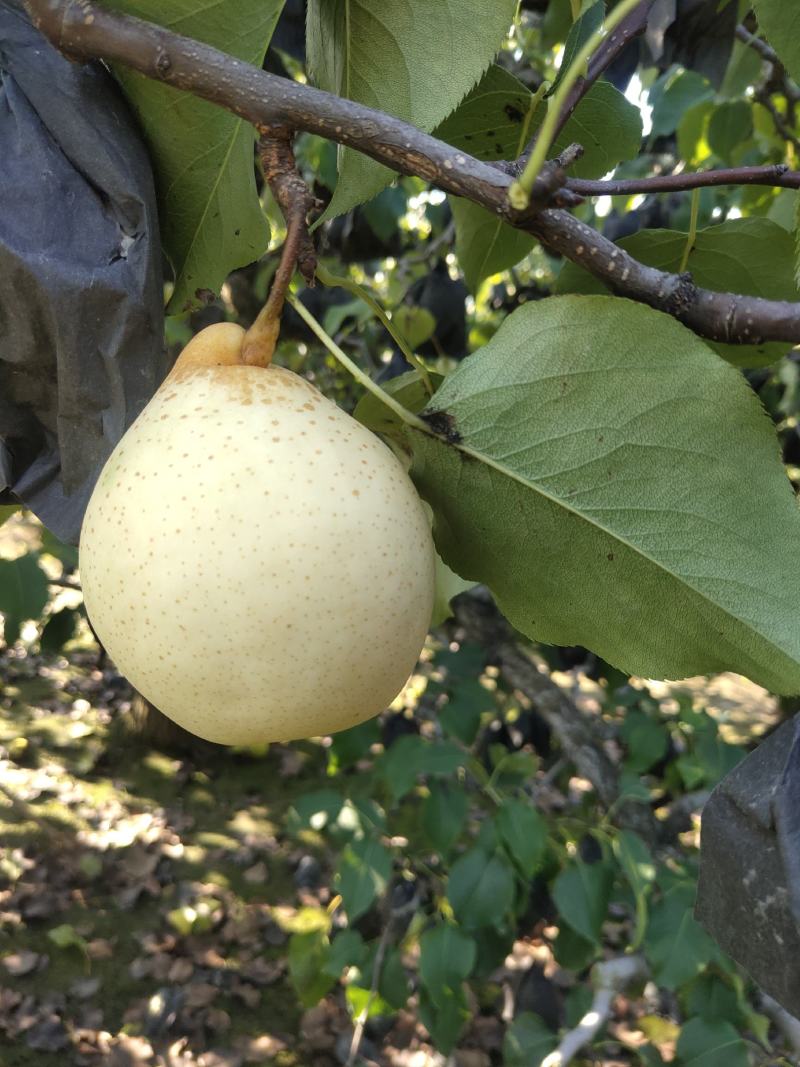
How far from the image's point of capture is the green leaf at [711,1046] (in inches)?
50.1

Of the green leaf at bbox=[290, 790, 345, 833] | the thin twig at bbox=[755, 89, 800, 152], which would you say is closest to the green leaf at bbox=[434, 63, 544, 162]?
the thin twig at bbox=[755, 89, 800, 152]

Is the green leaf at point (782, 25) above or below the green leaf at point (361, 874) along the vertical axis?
above

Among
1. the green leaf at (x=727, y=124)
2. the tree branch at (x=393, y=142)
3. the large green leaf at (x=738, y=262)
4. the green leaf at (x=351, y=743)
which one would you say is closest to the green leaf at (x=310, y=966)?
the green leaf at (x=351, y=743)

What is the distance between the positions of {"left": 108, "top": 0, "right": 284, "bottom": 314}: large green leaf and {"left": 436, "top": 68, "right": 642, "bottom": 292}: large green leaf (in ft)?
0.68

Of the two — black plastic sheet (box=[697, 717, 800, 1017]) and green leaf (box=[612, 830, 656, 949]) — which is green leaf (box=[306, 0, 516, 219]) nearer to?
black plastic sheet (box=[697, 717, 800, 1017])

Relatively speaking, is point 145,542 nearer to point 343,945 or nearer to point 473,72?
point 473,72

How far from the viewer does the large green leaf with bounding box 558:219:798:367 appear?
68 cm

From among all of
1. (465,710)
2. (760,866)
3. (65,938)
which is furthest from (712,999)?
(65,938)

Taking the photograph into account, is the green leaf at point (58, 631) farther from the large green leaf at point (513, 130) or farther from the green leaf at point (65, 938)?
the large green leaf at point (513, 130)

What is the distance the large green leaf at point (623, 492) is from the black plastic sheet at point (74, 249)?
23 centimetres

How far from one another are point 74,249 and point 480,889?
1.27 meters

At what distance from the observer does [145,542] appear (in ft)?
1.63

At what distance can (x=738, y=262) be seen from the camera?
0.72 meters

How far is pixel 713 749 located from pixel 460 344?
1118 millimetres
